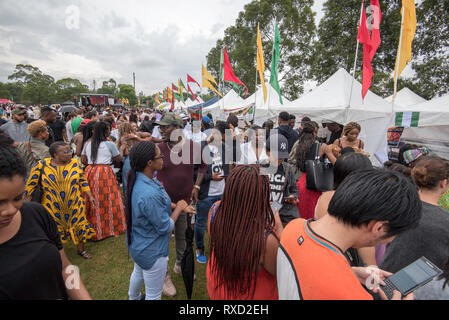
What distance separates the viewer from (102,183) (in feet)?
11.6

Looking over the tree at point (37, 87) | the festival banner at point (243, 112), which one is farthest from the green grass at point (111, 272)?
the tree at point (37, 87)

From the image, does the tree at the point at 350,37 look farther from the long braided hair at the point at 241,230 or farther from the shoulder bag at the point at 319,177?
the long braided hair at the point at 241,230

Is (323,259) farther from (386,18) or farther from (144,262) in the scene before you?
(386,18)

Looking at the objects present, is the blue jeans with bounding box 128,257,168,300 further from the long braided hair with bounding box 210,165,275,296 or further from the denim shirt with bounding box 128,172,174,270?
the long braided hair with bounding box 210,165,275,296

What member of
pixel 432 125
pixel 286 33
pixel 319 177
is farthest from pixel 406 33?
pixel 286 33

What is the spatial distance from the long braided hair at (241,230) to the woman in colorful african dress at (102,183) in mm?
2878

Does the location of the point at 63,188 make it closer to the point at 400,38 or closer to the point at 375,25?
the point at 375,25

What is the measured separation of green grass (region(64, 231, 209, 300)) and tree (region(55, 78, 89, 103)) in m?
58.1

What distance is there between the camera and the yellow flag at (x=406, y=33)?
434cm

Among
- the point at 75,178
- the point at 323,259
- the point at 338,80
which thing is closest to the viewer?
the point at 323,259

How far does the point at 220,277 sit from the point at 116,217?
10.3 feet

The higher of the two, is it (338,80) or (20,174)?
(338,80)

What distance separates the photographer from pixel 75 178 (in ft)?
9.57
